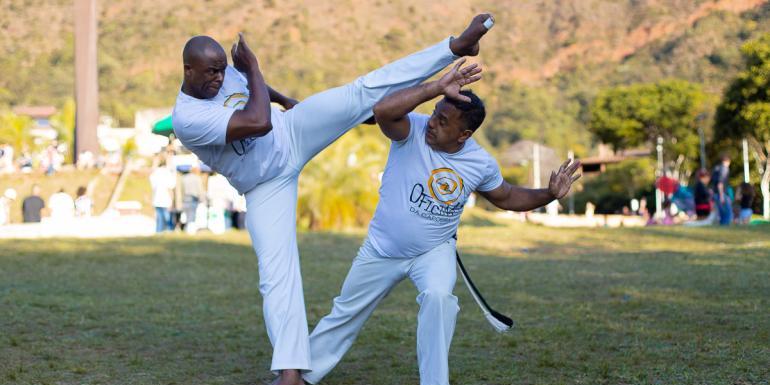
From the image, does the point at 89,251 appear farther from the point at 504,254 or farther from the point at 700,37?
the point at 700,37

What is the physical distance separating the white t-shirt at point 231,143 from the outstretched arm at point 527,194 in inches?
47.8

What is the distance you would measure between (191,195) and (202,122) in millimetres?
16777

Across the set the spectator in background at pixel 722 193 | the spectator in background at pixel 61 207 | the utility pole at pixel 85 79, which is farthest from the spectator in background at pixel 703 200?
the utility pole at pixel 85 79

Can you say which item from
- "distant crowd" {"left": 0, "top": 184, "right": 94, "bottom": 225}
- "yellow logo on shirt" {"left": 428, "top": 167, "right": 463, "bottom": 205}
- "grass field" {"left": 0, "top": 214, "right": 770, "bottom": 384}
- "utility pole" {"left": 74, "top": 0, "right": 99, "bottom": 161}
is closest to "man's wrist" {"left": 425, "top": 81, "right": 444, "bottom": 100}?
"yellow logo on shirt" {"left": 428, "top": 167, "right": 463, "bottom": 205}

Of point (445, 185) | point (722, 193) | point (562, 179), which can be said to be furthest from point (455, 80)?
point (722, 193)

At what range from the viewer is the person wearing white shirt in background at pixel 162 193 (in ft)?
70.6

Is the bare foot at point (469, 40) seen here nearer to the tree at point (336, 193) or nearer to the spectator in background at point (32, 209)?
the tree at point (336, 193)

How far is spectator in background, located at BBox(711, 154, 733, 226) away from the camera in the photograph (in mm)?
23266

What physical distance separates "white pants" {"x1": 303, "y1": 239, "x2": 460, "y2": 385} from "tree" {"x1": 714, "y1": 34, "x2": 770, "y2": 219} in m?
43.1

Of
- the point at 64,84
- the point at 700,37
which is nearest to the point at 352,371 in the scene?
the point at 700,37

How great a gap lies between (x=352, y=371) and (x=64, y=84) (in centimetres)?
11161

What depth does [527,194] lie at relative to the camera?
6.34 meters

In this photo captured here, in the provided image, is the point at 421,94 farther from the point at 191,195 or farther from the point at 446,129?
the point at 191,195

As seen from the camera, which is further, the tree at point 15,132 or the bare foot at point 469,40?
the tree at point 15,132
